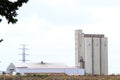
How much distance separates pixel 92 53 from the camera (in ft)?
472

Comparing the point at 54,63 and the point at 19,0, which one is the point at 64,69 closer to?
Result: the point at 54,63

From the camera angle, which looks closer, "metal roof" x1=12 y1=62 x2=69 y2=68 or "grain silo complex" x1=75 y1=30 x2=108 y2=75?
"grain silo complex" x1=75 y1=30 x2=108 y2=75

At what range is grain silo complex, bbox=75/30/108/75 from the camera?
143250mm

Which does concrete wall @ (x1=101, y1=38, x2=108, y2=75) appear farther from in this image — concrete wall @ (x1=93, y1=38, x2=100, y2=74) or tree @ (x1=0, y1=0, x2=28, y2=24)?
tree @ (x1=0, y1=0, x2=28, y2=24)

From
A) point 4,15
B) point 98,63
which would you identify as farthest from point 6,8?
point 98,63

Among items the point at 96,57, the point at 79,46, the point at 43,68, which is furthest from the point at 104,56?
the point at 43,68

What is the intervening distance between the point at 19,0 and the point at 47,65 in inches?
5471

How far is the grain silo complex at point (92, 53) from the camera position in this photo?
143 meters

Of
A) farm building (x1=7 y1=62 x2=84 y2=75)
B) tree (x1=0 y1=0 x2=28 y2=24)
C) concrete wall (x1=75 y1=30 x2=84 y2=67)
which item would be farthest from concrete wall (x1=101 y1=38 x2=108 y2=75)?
tree (x1=0 y1=0 x2=28 y2=24)

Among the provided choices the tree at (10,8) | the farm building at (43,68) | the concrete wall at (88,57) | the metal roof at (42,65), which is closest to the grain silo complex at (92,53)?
the concrete wall at (88,57)

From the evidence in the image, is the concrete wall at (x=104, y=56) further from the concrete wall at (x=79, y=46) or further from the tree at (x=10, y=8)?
the tree at (x=10, y=8)

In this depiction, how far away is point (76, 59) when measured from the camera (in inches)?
5945

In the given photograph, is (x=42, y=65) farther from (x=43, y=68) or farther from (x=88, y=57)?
(x=88, y=57)

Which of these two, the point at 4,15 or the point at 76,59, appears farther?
the point at 76,59
